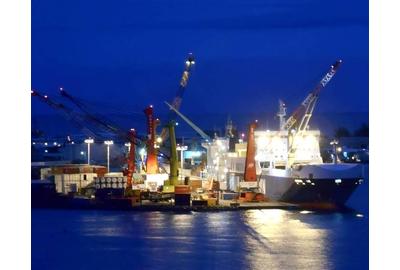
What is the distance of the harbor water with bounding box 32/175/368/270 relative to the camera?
693 cm

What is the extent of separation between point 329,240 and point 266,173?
383 centimetres

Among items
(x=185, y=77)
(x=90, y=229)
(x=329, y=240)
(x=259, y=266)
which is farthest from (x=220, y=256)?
(x=185, y=77)

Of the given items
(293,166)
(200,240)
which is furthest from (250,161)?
(200,240)

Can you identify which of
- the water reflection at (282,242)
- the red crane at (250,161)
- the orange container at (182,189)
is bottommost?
the water reflection at (282,242)

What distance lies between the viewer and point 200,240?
8.11 meters

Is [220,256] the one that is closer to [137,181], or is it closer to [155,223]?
[155,223]

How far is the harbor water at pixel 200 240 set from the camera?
6.93 meters

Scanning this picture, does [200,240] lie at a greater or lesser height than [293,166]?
lesser

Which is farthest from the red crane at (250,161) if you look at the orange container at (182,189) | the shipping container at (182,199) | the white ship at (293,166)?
the shipping container at (182,199)

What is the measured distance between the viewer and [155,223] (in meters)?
9.59

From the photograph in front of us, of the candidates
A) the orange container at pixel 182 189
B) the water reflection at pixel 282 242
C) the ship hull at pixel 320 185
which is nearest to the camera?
the water reflection at pixel 282 242

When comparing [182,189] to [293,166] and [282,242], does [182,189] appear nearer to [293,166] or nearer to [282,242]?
[293,166]

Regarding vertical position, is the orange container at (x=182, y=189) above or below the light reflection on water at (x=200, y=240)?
above

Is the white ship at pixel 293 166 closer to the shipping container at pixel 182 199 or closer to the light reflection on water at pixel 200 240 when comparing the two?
the light reflection on water at pixel 200 240
